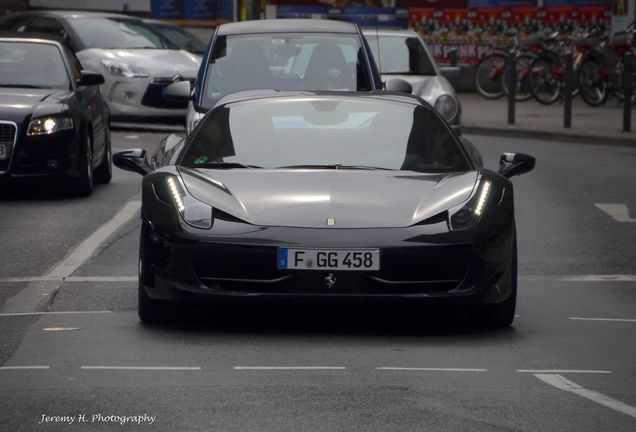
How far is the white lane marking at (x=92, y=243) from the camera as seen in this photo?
10188mm

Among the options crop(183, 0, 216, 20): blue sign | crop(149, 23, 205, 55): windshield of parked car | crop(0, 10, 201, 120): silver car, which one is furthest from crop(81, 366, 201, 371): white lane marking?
crop(183, 0, 216, 20): blue sign

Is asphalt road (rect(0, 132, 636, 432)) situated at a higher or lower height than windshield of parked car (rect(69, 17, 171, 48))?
higher

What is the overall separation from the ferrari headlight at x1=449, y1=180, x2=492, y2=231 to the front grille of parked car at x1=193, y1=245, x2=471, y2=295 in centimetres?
12

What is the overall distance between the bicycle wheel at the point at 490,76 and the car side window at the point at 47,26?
9406 mm

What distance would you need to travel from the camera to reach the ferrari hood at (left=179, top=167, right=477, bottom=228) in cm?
779

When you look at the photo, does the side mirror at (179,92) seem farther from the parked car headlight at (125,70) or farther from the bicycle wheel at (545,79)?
the bicycle wheel at (545,79)

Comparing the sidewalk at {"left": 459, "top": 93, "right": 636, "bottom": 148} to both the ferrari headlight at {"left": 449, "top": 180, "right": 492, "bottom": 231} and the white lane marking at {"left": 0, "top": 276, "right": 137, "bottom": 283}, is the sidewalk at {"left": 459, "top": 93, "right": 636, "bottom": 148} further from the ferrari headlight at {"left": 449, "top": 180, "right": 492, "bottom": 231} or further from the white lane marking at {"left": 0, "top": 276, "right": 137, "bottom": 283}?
the ferrari headlight at {"left": 449, "top": 180, "right": 492, "bottom": 231}

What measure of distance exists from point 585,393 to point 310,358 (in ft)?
4.19

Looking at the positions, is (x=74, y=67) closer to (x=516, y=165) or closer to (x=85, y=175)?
(x=85, y=175)

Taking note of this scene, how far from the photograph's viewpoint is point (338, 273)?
769 centimetres

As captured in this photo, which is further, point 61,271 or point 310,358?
point 61,271

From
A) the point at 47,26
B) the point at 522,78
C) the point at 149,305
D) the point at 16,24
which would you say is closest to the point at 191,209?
the point at 149,305

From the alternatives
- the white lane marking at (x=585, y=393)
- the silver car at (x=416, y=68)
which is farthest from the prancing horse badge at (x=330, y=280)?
the silver car at (x=416, y=68)

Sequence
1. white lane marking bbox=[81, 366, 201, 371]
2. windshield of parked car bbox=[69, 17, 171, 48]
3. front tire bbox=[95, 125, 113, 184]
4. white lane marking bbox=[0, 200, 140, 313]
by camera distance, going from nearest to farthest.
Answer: white lane marking bbox=[81, 366, 201, 371], white lane marking bbox=[0, 200, 140, 313], front tire bbox=[95, 125, 113, 184], windshield of parked car bbox=[69, 17, 171, 48]
